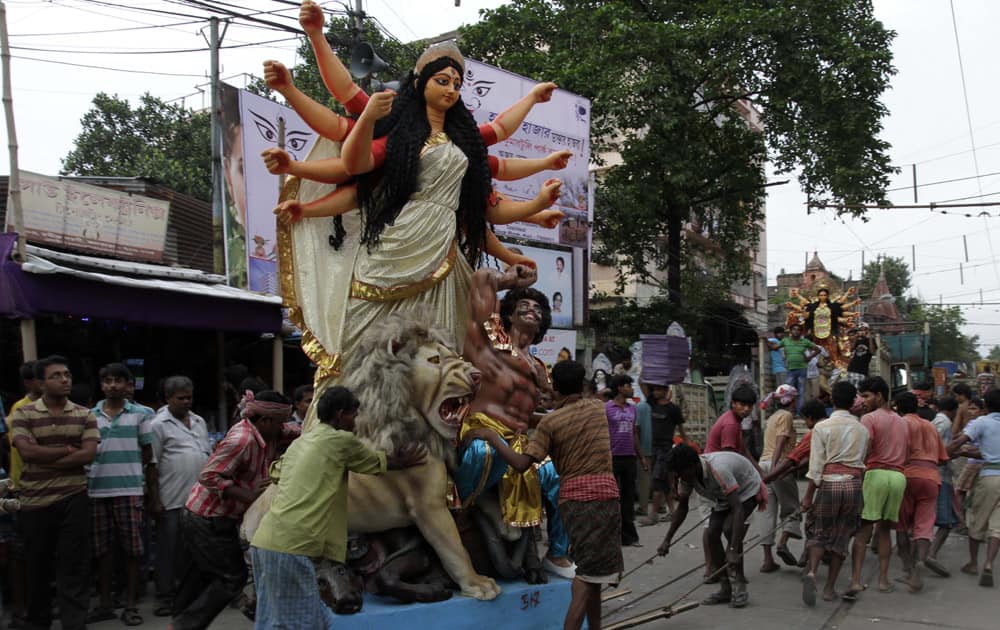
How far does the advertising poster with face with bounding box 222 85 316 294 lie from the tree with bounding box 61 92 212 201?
11800 millimetres

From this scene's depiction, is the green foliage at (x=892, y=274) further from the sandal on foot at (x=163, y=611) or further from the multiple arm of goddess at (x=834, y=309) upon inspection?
the sandal on foot at (x=163, y=611)

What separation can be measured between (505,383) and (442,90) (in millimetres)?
1713

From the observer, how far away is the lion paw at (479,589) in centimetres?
430

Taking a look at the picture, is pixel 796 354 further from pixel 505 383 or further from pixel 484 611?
pixel 484 611

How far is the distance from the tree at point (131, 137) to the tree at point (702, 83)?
8.17 metres

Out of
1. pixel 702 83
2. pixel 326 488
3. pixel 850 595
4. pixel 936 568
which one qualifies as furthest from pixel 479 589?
pixel 702 83

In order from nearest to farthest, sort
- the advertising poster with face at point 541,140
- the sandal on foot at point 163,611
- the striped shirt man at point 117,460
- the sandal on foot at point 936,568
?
1. the striped shirt man at point 117,460
2. the sandal on foot at point 163,611
3. the sandal on foot at point 936,568
4. the advertising poster with face at point 541,140

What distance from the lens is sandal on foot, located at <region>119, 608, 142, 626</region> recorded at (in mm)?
5652

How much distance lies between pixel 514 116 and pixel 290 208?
1645 mm

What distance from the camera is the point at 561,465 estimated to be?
4.57m

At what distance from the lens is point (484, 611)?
432 cm

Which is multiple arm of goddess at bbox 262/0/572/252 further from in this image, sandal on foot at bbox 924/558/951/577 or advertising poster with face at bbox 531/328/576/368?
advertising poster with face at bbox 531/328/576/368

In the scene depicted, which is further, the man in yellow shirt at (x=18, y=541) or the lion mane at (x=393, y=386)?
the man in yellow shirt at (x=18, y=541)

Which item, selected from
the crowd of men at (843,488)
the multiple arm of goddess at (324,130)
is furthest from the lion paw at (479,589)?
the multiple arm of goddess at (324,130)
